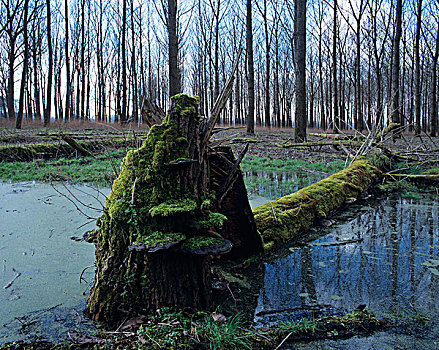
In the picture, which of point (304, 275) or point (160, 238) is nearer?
point (160, 238)

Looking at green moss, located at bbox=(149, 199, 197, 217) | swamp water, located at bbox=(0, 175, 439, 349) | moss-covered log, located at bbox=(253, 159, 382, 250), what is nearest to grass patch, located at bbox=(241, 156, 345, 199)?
moss-covered log, located at bbox=(253, 159, 382, 250)

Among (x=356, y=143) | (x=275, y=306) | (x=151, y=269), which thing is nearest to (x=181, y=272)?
(x=151, y=269)

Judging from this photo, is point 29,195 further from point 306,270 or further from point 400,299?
point 400,299

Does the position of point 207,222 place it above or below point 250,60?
below

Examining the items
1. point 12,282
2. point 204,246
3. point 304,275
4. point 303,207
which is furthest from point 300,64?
point 12,282

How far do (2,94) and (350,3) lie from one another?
136ft

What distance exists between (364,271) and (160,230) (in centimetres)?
180

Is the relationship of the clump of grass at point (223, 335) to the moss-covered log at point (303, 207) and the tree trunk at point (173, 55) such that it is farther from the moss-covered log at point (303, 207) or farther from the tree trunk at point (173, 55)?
the tree trunk at point (173, 55)

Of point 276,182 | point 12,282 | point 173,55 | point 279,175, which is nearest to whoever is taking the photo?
point 12,282

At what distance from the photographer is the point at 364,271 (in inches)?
107

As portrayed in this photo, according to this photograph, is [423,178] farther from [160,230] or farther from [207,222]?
[160,230]

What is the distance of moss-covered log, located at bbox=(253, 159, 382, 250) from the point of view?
3.44m

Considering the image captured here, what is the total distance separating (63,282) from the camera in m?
2.58

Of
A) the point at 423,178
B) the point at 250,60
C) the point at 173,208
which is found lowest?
the point at 423,178
